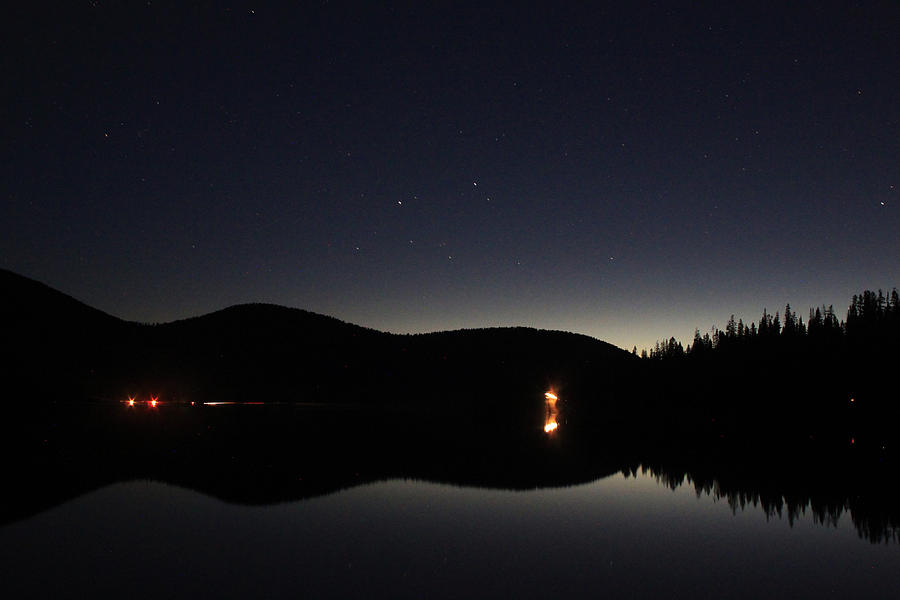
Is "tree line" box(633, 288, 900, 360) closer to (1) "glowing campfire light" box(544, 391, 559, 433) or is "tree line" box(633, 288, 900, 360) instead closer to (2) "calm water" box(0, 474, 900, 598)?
(1) "glowing campfire light" box(544, 391, 559, 433)

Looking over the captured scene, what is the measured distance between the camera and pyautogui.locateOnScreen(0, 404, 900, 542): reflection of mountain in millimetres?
25141

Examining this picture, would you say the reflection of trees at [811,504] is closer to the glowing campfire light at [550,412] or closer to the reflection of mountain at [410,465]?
the reflection of mountain at [410,465]

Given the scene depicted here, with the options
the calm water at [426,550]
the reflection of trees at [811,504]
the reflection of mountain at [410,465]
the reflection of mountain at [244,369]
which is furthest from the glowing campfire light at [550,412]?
the calm water at [426,550]

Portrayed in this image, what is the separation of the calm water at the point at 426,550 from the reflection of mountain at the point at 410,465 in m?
2.05

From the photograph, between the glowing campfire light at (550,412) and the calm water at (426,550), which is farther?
the glowing campfire light at (550,412)

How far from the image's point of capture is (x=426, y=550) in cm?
1736

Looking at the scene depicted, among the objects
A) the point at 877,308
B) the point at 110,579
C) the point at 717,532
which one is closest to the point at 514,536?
the point at 717,532

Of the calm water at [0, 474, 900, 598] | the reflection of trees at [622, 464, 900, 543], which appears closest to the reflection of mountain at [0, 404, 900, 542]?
the reflection of trees at [622, 464, 900, 543]

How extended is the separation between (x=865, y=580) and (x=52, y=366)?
184 metres

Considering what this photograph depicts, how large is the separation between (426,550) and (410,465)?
1785cm

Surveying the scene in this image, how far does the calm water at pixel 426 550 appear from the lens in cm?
1388

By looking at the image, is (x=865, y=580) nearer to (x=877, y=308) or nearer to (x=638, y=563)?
(x=638, y=563)

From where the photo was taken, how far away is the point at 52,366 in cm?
16212

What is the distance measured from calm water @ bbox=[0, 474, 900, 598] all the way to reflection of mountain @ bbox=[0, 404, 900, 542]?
205cm
